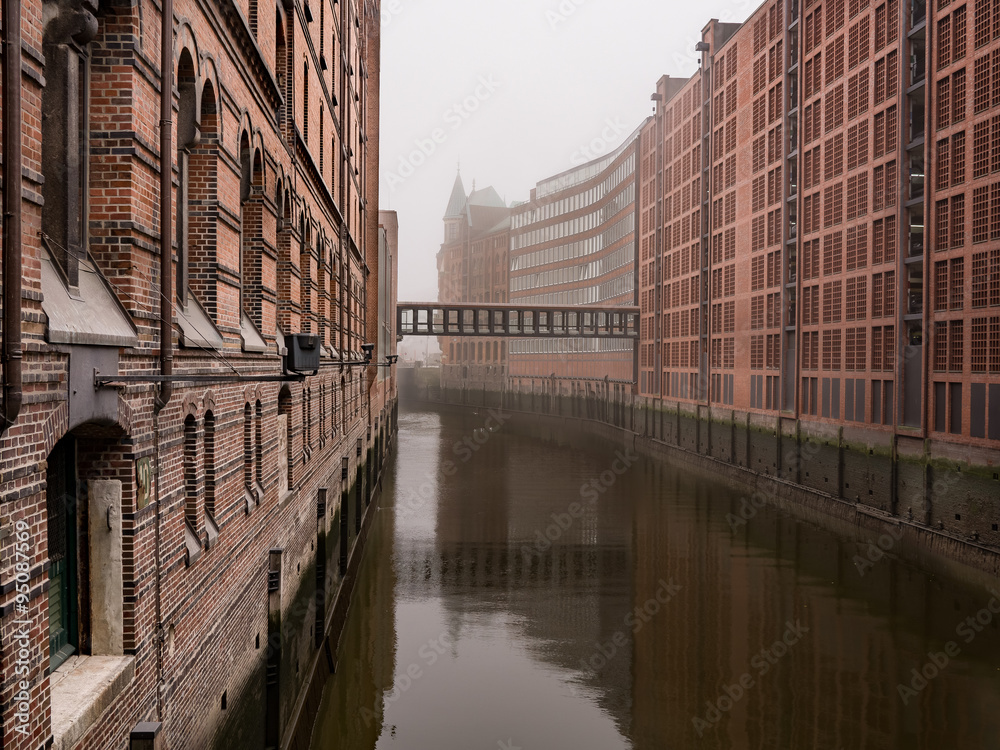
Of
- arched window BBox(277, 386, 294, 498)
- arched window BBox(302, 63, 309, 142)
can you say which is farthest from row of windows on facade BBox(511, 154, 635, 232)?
arched window BBox(277, 386, 294, 498)

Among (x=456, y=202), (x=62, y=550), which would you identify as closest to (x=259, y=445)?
(x=62, y=550)

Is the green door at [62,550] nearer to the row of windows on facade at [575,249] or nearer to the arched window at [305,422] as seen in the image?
the arched window at [305,422]

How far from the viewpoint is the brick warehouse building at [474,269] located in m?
97.7

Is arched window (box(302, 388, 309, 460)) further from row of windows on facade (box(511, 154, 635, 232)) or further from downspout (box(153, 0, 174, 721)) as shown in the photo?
row of windows on facade (box(511, 154, 635, 232))

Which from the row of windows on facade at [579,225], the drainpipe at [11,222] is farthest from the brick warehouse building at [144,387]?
the row of windows on facade at [579,225]

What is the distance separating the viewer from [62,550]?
538 centimetres

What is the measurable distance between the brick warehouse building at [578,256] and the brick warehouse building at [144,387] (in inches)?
1935

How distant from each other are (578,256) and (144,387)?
7317cm

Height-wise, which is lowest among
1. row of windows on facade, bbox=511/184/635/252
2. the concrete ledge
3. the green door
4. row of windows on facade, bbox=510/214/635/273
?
the concrete ledge

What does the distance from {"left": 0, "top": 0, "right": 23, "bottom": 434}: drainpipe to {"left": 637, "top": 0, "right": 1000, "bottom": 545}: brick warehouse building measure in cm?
1995

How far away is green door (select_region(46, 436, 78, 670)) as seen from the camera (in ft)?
17.1

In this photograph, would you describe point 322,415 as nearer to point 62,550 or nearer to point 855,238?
point 62,550

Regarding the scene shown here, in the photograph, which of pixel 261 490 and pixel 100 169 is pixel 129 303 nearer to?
pixel 100 169

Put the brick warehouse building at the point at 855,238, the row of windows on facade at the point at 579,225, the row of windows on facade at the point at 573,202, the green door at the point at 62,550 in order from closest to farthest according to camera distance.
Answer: the green door at the point at 62,550 < the brick warehouse building at the point at 855,238 < the row of windows on facade at the point at 579,225 < the row of windows on facade at the point at 573,202
